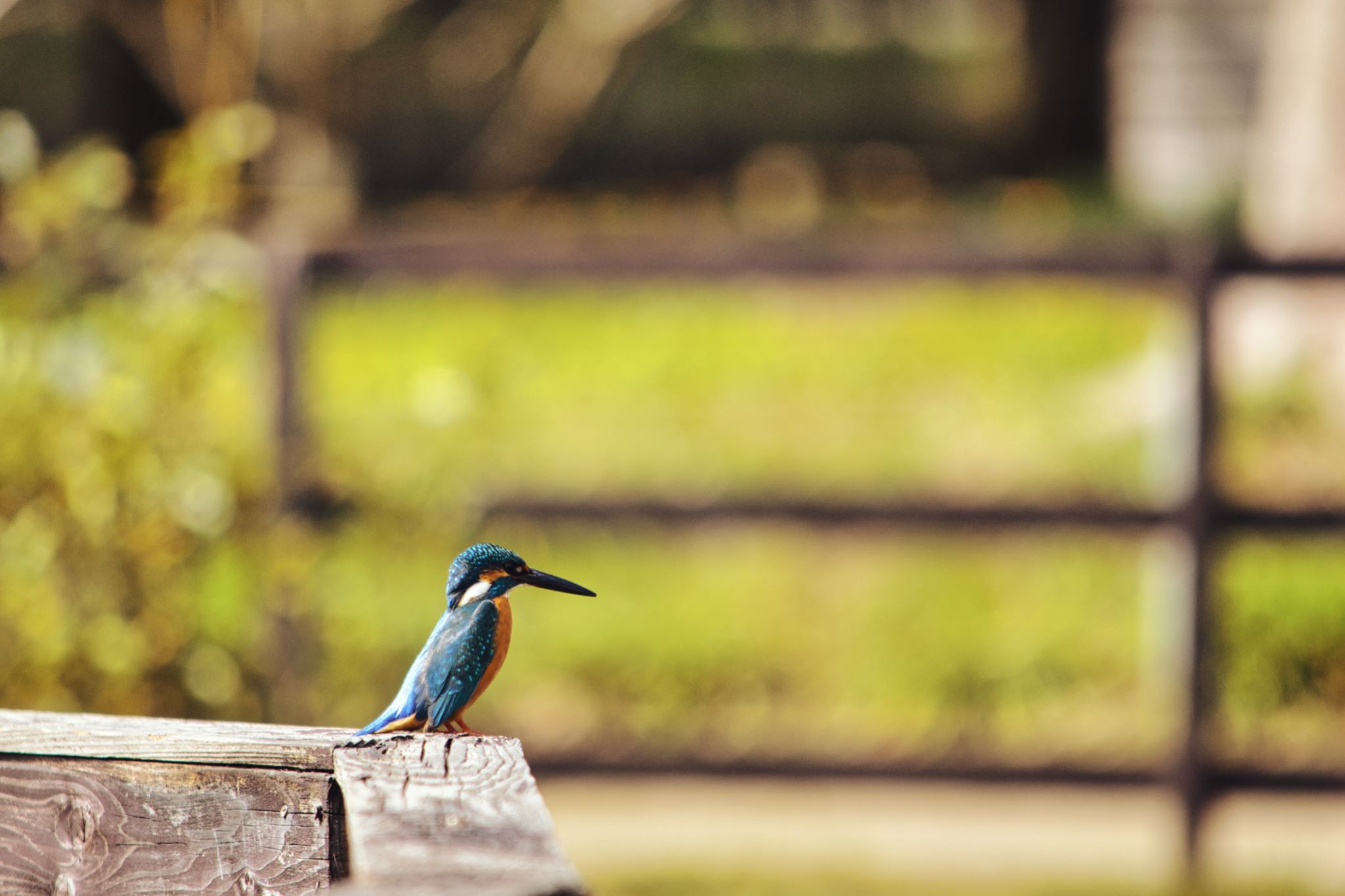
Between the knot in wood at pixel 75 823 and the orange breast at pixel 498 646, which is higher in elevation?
the orange breast at pixel 498 646

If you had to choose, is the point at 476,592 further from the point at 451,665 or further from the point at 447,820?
the point at 447,820

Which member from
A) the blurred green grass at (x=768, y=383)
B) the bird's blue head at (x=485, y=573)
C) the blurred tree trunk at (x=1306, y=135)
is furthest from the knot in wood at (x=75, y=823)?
the blurred tree trunk at (x=1306, y=135)

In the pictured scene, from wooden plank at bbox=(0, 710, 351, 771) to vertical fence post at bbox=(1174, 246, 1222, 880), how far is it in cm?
255

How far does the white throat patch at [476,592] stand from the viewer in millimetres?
1252

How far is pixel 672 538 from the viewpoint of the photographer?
11.5 ft

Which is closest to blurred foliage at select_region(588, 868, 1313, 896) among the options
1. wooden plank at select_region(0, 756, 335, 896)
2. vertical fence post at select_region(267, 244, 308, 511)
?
vertical fence post at select_region(267, 244, 308, 511)

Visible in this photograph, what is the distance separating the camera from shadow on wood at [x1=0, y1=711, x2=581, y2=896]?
3.61 feet

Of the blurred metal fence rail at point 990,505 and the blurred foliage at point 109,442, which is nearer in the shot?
the blurred foliage at point 109,442

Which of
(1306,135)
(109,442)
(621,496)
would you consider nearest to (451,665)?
(109,442)

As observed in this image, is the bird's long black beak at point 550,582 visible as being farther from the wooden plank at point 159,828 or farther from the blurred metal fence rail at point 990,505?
the blurred metal fence rail at point 990,505

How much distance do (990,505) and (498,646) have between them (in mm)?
2359

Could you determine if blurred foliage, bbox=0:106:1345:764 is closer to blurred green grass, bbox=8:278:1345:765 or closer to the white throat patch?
blurred green grass, bbox=8:278:1345:765

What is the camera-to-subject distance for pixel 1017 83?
40.6ft

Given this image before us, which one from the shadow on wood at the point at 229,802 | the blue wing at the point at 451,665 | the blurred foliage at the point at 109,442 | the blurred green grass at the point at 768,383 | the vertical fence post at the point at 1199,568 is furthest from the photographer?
the blurred green grass at the point at 768,383
